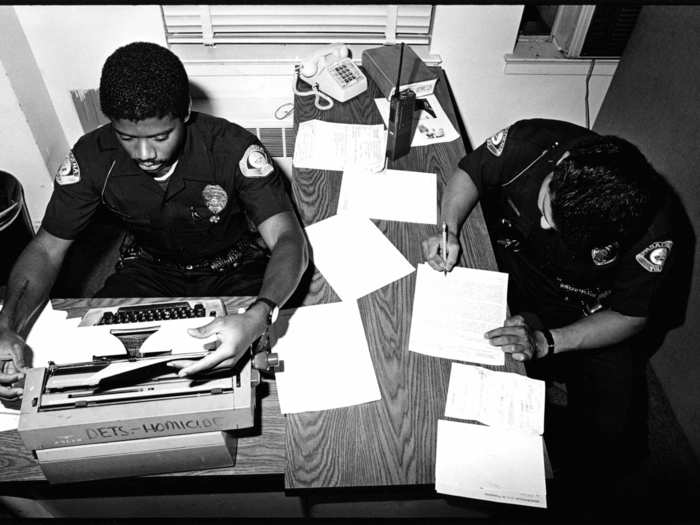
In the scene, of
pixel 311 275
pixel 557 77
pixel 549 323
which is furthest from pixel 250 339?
pixel 557 77

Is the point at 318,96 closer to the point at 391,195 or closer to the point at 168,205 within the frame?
the point at 391,195

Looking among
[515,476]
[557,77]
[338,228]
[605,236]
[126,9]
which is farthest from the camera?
[557,77]

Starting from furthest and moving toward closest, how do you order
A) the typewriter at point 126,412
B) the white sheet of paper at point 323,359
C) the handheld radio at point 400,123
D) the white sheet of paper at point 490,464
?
the handheld radio at point 400,123
the white sheet of paper at point 323,359
the white sheet of paper at point 490,464
the typewriter at point 126,412

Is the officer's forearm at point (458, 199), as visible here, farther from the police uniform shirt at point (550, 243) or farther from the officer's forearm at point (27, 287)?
the officer's forearm at point (27, 287)

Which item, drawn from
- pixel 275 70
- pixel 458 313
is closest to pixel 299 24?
pixel 275 70

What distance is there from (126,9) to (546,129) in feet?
5.41

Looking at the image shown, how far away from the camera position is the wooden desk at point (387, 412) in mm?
1060

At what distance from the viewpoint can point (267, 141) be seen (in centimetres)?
245

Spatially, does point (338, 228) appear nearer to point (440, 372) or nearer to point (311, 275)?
point (311, 275)

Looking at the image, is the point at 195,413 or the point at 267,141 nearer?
the point at 195,413

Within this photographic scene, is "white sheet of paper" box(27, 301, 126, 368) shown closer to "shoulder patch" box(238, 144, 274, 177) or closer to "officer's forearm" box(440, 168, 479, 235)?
"shoulder patch" box(238, 144, 274, 177)

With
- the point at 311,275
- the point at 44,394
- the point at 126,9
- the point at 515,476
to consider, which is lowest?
the point at 515,476

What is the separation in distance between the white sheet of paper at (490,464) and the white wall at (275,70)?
5.61 feet

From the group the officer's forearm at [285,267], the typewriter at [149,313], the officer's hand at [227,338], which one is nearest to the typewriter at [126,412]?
the officer's hand at [227,338]
